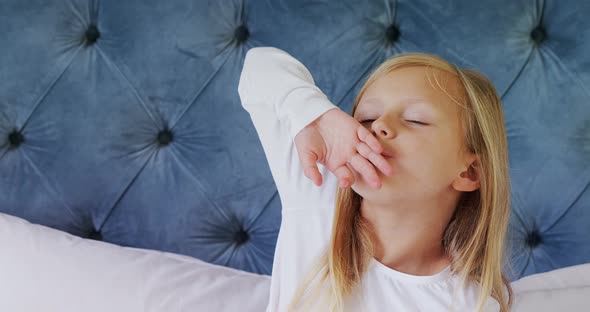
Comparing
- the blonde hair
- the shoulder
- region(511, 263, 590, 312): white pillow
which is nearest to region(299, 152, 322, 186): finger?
the blonde hair

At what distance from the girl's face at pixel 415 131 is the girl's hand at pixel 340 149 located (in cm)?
2

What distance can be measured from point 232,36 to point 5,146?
0.39 meters

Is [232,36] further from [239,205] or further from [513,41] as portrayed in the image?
[513,41]

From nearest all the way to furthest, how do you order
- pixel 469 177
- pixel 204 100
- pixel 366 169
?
pixel 366 169 → pixel 469 177 → pixel 204 100

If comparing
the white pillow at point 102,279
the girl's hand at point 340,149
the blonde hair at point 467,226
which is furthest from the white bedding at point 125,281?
the girl's hand at point 340,149

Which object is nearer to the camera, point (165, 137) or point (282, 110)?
point (282, 110)

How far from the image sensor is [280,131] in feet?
2.72

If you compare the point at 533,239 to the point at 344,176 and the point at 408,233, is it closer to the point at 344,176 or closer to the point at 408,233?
the point at 408,233

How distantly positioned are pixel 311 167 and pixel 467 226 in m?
0.28

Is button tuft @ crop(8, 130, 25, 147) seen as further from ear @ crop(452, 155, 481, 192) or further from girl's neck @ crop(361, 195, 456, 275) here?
ear @ crop(452, 155, 481, 192)

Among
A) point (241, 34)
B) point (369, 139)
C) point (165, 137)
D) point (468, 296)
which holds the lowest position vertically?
point (468, 296)

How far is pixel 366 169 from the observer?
70 cm

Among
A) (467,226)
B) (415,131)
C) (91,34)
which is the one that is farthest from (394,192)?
(91,34)

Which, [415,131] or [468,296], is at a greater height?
[415,131]
